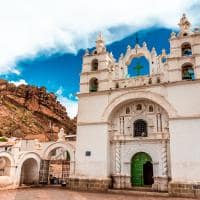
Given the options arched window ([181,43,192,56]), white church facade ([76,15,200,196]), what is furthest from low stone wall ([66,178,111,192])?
arched window ([181,43,192,56])

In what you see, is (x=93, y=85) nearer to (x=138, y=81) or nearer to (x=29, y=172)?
(x=138, y=81)

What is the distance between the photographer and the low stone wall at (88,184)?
1672 cm

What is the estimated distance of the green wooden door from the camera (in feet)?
56.2

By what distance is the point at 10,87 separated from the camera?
59.4 meters

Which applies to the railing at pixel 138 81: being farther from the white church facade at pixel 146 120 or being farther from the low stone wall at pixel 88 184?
the low stone wall at pixel 88 184

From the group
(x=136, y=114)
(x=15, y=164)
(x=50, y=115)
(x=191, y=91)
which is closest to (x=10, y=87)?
(x=50, y=115)

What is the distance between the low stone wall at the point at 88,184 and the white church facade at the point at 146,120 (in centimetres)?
32

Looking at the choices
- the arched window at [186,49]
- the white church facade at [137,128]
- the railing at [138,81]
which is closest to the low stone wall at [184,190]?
the white church facade at [137,128]

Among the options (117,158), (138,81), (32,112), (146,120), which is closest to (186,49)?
(138,81)

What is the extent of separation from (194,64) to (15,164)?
1553 centimetres

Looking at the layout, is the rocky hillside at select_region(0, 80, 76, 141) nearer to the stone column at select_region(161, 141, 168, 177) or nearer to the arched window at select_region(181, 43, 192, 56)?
the stone column at select_region(161, 141, 168, 177)

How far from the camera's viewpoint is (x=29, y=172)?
21078mm

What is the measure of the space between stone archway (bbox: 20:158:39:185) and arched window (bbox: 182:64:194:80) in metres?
14.1

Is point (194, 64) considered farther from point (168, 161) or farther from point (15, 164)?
point (15, 164)
